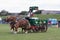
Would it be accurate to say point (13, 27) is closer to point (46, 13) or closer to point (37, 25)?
point (37, 25)

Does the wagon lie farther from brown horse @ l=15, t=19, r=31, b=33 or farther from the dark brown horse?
the dark brown horse

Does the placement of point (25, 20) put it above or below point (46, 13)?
above

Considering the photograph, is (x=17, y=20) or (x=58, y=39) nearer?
(x=58, y=39)

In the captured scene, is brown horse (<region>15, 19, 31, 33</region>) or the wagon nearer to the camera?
brown horse (<region>15, 19, 31, 33</region>)

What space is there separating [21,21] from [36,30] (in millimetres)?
1895

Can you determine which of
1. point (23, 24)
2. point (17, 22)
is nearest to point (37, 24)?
point (23, 24)

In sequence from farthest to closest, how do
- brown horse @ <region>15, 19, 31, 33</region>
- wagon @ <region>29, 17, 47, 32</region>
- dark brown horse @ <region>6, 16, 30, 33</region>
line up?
wagon @ <region>29, 17, 47, 32</region>
brown horse @ <region>15, 19, 31, 33</region>
dark brown horse @ <region>6, 16, 30, 33</region>

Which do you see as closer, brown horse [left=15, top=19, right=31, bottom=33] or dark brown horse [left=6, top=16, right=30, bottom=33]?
dark brown horse [left=6, top=16, right=30, bottom=33]

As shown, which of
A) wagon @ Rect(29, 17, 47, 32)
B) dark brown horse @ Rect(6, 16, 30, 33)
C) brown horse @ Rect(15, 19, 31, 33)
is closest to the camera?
dark brown horse @ Rect(6, 16, 30, 33)

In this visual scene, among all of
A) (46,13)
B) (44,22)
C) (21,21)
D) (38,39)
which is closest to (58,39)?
(38,39)

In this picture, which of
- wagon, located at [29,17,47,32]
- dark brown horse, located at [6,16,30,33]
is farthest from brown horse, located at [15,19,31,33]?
wagon, located at [29,17,47,32]

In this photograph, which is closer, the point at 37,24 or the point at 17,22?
the point at 17,22

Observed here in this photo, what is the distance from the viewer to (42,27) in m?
19.8

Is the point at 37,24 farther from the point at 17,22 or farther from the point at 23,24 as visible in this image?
the point at 17,22
